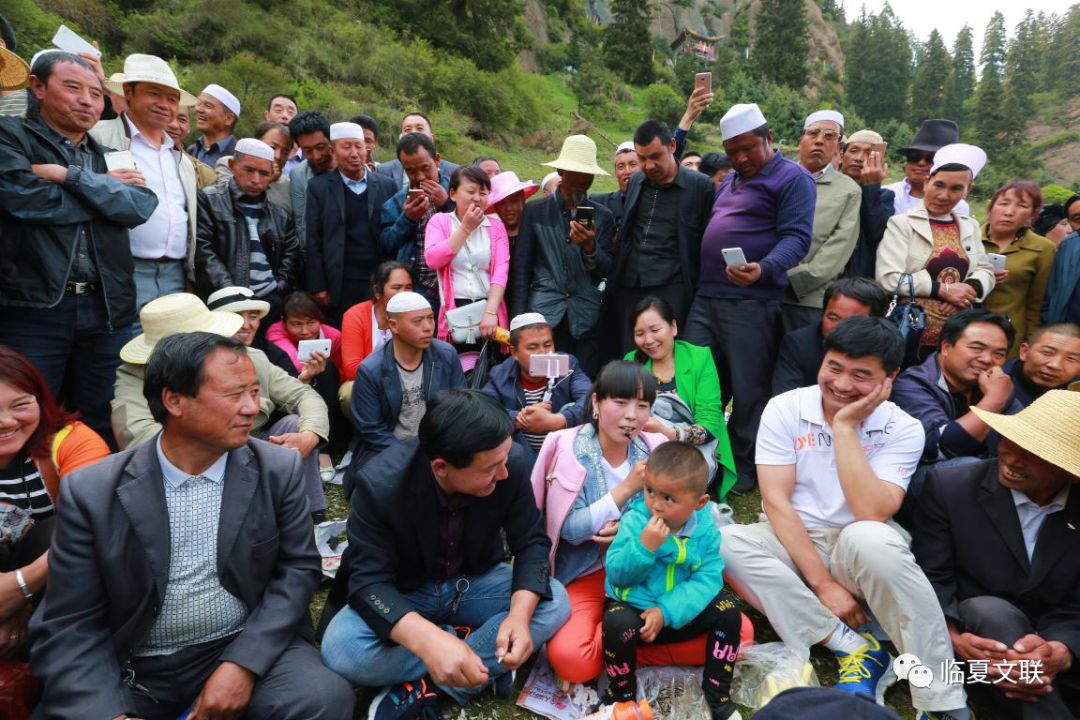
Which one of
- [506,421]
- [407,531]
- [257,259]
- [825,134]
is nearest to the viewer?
[506,421]

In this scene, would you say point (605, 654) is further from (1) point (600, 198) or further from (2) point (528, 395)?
(1) point (600, 198)

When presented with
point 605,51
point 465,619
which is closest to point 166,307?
point 465,619

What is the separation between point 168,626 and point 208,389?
0.92m

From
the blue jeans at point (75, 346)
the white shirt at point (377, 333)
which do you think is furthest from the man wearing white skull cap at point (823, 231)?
the blue jeans at point (75, 346)

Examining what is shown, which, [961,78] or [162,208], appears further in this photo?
[961,78]

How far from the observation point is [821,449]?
3223 mm

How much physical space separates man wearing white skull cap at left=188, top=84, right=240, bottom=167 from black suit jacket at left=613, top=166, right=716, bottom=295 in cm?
401

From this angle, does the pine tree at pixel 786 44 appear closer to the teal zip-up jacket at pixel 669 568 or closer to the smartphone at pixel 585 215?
the smartphone at pixel 585 215

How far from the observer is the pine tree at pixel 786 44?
4909 cm

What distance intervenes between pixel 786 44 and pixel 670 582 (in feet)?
189

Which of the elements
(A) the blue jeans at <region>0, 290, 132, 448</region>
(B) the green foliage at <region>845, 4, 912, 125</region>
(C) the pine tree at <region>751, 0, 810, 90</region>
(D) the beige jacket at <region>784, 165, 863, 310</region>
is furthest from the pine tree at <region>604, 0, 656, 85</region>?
(A) the blue jeans at <region>0, 290, 132, 448</region>

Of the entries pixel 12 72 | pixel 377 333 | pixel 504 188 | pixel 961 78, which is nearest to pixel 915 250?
pixel 504 188

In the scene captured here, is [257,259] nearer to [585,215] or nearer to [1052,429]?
[585,215]

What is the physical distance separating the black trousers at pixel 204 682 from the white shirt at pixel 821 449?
7.89ft
